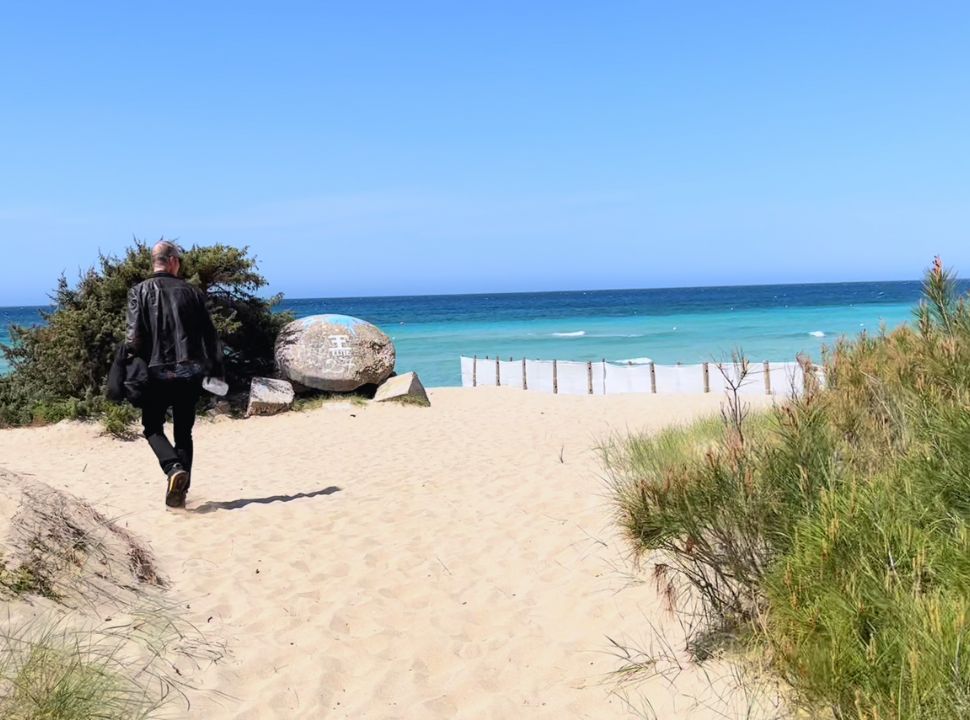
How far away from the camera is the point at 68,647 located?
3082mm

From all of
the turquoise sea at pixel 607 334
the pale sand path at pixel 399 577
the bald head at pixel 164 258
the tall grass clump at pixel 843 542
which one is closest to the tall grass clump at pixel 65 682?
the pale sand path at pixel 399 577

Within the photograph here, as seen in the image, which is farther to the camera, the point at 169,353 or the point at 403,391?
the point at 403,391

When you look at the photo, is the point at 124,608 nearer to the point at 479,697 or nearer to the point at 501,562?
the point at 479,697

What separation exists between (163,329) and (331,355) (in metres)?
8.20

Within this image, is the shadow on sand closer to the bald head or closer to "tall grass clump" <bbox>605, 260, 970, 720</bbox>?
the bald head

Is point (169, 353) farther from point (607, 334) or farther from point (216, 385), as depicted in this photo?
point (607, 334)

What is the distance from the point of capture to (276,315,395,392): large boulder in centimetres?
1418

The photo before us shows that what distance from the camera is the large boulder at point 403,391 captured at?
14250mm

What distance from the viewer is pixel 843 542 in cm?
276

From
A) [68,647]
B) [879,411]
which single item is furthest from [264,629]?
[879,411]

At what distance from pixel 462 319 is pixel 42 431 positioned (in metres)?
55.7

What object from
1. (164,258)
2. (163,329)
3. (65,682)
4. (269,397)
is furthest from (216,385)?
(269,397)

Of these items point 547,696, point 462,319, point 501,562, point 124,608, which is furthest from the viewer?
point 462,319

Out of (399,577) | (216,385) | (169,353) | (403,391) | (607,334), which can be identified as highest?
(169,353)
